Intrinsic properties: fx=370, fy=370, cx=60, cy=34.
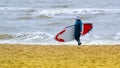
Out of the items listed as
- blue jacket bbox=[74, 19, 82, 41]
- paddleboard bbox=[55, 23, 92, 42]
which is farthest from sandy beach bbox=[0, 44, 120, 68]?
paddleboard bbox=[55, 23, 92, 42]

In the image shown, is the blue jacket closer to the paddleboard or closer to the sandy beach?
the paddleboard

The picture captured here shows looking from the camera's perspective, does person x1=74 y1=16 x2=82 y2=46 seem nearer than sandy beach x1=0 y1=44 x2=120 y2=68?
No

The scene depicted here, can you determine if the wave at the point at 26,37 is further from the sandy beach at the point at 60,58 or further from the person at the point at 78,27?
the sandy beach at the point at 60,58

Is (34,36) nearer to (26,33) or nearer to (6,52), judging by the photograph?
(26,33)

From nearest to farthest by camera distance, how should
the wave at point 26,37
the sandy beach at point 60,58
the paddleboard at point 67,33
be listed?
the sandy beach at point 60,58 → the paddleboard at point 67,33 → the wave at point 26,37

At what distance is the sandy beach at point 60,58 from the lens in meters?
8.92

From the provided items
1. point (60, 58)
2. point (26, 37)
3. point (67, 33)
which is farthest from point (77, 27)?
point (26, 37)

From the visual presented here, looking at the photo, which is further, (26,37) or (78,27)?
(26,37)

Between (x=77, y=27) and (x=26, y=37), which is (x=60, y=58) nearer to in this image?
(x=77, y=27)

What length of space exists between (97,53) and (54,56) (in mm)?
1360

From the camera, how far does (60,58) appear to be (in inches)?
397

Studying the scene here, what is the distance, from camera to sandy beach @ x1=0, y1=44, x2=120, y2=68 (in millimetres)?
8916

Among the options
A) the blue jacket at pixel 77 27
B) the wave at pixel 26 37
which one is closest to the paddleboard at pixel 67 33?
Answer: the blue jacket at pixel 77 27

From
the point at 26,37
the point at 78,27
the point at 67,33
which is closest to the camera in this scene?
the point at 78,27
